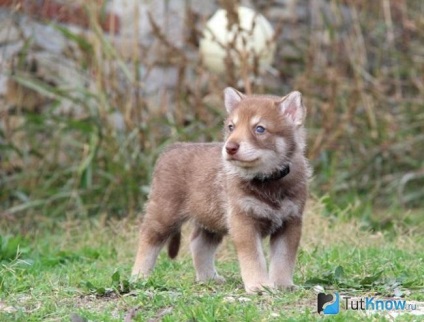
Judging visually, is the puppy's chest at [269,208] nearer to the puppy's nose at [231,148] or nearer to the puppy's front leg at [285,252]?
the puppy's front leg at [285,252]

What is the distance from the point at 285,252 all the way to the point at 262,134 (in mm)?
682

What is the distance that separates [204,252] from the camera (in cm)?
602

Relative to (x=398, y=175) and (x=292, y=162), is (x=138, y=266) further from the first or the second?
(x=398, y=175)

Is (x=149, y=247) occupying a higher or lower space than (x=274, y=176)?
lower

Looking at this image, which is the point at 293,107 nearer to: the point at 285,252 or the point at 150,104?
the point at 285,252

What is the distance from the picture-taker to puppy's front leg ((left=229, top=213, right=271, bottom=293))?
521cm

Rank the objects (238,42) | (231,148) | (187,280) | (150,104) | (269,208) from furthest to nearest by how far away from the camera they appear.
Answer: (150,104), (238,42), (187,280), (269,208), (231,148)

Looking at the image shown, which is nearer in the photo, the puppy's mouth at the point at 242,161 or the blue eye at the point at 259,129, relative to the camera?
the puppy's mouth at the point at 242,161

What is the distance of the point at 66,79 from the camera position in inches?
399

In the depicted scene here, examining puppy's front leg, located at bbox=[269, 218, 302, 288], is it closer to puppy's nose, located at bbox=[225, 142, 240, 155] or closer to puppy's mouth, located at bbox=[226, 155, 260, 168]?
puppy's mouth, located at bbox=[226, 155, 260, 168]

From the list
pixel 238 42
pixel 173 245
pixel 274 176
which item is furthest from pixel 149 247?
pixel 238 42

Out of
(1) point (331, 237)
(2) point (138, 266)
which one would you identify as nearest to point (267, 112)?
(2) point (138, 266)

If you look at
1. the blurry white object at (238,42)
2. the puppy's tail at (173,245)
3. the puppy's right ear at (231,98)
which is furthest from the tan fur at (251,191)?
the blurry white object at (238,42)

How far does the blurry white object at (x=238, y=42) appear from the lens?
920cm
